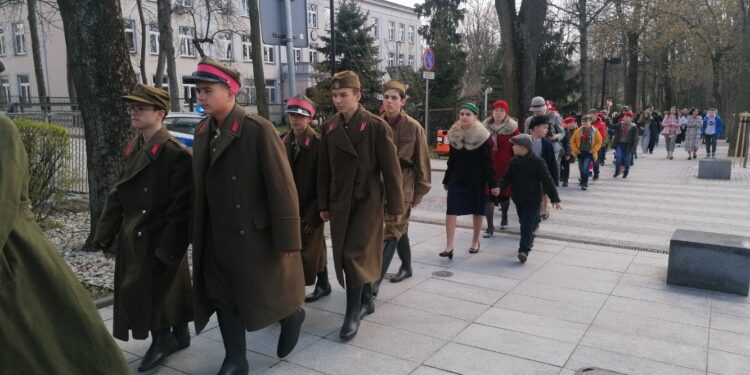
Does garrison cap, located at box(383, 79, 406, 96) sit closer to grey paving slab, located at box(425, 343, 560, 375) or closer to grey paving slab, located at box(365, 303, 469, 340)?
grey paving slab, located at box(365, 303, 469, 340)

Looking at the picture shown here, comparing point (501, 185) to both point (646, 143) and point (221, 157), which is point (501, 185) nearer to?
point (221, 157)

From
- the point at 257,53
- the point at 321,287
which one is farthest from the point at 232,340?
the point at 257,53

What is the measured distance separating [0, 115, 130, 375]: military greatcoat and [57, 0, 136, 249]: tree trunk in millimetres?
4266

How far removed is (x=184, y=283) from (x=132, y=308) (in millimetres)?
409

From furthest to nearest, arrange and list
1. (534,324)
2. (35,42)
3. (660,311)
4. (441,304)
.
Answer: (35,42) < (441,304) < (660,311) < (534,324)

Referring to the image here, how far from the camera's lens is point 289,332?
364 cm

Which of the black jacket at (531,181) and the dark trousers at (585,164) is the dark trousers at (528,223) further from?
the dark trousers at (585,164)

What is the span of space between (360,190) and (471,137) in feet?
8.45

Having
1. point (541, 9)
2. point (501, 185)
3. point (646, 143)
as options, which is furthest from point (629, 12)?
point (501, 185)

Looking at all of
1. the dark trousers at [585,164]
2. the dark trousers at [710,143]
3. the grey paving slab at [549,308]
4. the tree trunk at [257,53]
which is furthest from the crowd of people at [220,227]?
the dark trousers at [710,143]

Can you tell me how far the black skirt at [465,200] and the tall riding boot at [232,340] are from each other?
→ 3.55 metres

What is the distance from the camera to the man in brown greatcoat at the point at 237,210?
3.16 m

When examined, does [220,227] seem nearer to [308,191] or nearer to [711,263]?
[308,191]

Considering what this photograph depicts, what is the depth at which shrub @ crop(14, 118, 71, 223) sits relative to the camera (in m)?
7.06
